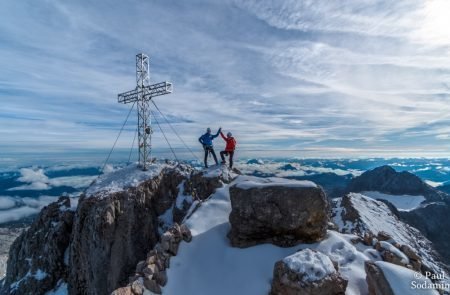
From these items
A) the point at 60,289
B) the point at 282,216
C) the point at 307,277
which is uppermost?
the point at 282,216

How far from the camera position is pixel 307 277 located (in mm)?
13297

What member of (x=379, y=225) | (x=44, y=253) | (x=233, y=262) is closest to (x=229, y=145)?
(x=233, y=262)

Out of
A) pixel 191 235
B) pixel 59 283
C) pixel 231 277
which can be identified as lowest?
pixel 59 283

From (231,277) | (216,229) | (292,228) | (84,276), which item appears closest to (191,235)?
(216,229)

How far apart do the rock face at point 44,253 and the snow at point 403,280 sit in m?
36.5

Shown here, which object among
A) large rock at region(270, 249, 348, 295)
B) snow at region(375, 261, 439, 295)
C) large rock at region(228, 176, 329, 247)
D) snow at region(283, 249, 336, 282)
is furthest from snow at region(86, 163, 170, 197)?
snow at region(375, 261, 439, 295)

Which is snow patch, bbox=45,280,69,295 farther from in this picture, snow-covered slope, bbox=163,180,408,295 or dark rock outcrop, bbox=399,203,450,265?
dark rock outcrop, bbox=399,203,450,265

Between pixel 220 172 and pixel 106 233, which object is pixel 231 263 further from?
pixel 106 233

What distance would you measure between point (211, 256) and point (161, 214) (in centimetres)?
1845

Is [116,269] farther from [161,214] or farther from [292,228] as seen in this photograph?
[292,228]

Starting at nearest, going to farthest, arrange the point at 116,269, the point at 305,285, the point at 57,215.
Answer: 1. the point at 305,285
2. the point at 116,269
3. the point at 57,215

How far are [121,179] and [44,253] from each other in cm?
1478

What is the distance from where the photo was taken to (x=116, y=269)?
29.5 m

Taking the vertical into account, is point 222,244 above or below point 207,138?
below
